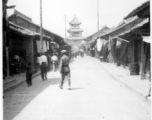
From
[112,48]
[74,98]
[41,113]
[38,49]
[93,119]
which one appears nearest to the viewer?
[93,119]

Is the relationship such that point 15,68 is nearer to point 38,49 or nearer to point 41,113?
point 38,49

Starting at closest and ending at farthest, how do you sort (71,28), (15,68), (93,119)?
(93,119) < (15,68) < (71,28)

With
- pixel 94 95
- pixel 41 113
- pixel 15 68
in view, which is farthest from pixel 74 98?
pixel 15 68

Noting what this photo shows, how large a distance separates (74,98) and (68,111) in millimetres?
1705

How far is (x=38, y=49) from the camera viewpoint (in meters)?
20.1

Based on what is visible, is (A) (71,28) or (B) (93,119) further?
(A) (71,28)

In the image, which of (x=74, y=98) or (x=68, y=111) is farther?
(x=74, y=98)

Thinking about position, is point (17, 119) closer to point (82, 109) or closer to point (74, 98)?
point (82, 109)

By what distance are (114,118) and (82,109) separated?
1.22 m

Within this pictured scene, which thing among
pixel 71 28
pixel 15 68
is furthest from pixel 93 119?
pixel 71 28

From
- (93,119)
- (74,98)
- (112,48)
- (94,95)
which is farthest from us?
(112,48)

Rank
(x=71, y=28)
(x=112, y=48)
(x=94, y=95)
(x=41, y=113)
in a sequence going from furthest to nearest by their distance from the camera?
1. (x=71, y=28)
2. (x=112, y=48)
3. (x=94, y=95)
4. (x=41, y=113)

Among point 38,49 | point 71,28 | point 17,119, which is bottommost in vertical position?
point 17,119

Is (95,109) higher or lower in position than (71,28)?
lower
